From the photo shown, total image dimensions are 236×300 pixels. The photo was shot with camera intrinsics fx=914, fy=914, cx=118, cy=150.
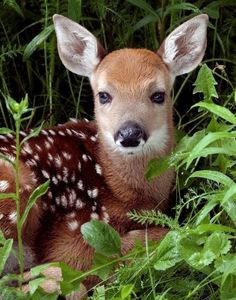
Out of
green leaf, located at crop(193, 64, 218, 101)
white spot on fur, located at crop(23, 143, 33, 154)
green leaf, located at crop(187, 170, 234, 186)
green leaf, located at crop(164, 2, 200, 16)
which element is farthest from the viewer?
green leaf, located at crop(164, 2, 200, 16)

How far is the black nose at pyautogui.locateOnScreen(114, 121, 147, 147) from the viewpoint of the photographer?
3.50 metres

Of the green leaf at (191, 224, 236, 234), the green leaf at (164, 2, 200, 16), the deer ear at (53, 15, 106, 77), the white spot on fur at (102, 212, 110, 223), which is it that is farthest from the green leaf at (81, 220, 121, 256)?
the green leaf at (164, 2, 200, 16)

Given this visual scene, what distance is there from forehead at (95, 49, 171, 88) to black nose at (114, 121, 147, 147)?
0.84 ft

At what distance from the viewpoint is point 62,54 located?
4039 millimetres

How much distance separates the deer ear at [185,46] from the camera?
389cm

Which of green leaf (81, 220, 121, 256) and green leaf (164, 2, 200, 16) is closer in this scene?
green leaf (81, 220, 121, 256)

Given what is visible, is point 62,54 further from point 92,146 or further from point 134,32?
point 134,32

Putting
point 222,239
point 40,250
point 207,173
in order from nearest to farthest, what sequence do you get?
point 222,239, point 207,173, point 40,250

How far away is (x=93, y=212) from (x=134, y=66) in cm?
63

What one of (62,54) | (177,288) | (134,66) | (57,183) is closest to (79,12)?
(62,54)

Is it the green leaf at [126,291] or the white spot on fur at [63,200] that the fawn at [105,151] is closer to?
the white spot on fur at [63,200]

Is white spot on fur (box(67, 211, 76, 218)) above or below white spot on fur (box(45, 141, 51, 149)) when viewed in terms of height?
below

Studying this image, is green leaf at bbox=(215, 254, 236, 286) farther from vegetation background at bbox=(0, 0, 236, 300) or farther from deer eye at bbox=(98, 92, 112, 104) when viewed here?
deer eye at bbox=(98, 92, 112, 104)

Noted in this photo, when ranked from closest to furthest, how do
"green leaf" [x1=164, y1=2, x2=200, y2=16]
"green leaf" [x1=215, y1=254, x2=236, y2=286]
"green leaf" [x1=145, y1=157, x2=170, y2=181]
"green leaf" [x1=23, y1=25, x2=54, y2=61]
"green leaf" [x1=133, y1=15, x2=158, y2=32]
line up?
"green leaf" [x1=215, y1=254, x2=236, y2=286] → "green leaf" [x1=145, y1=157, x2=170, y2=181] → "green leaf" [x1=164, y1=2, x2=200, y2=16] → "green leaf" [x1=23, y1=25, x2=54, y2=61] → "green leaf" [x1=133, y1=15, x2=158, y2=32]
